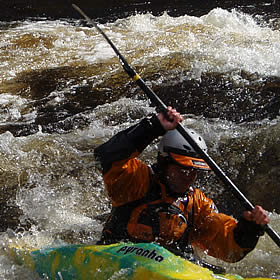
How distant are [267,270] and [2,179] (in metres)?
2.72

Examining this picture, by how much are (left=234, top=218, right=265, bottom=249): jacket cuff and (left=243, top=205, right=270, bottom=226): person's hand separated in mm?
67

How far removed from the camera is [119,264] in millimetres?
2531

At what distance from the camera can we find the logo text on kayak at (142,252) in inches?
97.6

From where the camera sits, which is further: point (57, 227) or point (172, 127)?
point (57, 227)

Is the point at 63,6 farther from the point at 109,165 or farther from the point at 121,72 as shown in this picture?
the point at 109,165

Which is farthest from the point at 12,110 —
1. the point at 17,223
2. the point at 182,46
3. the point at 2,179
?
the point at 182,46

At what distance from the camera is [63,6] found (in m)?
12.1

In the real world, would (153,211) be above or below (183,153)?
below

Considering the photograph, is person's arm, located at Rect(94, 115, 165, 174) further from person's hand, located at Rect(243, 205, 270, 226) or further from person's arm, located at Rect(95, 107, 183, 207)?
person's hand, located at Rect(243, 205, 270, 226)

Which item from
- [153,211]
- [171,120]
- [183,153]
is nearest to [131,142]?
[171,120]

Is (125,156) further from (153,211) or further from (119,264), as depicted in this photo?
(119,264)

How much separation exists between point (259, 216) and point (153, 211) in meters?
0.66

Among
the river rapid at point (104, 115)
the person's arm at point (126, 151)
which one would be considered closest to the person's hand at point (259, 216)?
the person's arm at point (126, 151)

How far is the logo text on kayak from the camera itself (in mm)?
2478
